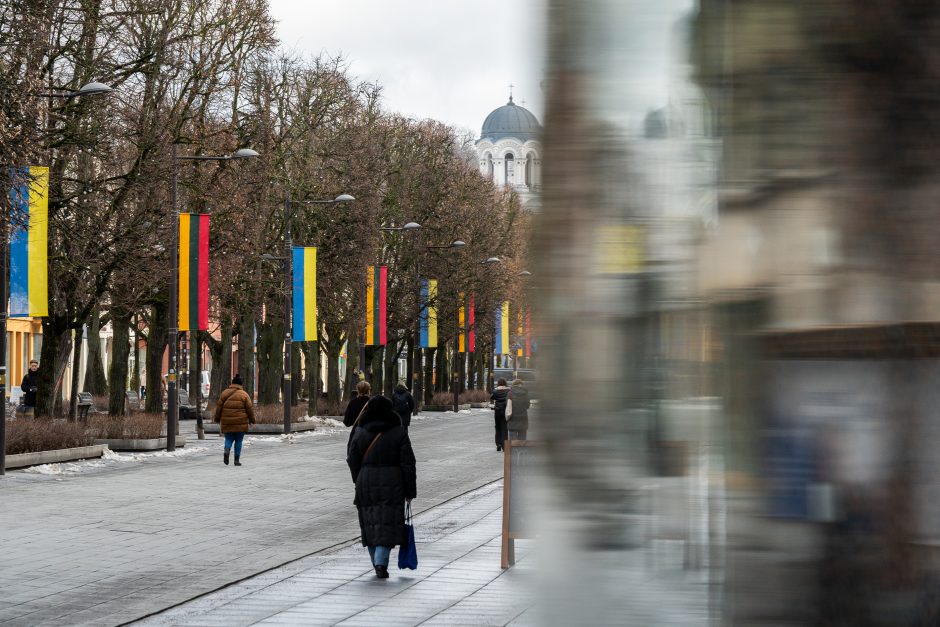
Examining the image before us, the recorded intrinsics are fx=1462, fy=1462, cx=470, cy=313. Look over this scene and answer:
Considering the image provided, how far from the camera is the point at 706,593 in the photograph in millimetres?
1753

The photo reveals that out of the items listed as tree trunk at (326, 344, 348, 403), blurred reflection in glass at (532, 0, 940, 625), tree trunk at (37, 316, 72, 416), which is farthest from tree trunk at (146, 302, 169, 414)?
blurred reflection in glass at (532, 0, 940, 625)

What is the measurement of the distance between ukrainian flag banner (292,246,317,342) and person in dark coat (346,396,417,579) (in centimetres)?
2523

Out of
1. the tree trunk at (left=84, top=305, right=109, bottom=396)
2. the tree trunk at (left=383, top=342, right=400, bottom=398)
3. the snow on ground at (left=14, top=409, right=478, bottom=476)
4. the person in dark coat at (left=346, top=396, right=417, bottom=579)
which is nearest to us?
the person in dark coat at (left=346, top=396, right=417, bottom=579)

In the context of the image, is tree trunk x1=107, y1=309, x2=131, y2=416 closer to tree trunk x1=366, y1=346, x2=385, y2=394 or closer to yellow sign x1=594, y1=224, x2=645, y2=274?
tree trunk x1=366, y1=346, x2=385, y2=394

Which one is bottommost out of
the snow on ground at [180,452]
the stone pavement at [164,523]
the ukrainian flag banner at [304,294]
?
the stone pavement at [164,523]

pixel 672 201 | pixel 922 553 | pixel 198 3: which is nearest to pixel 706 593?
pixel 922 553

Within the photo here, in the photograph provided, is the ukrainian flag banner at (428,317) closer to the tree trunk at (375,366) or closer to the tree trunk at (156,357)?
the tree trunk at (375,366)

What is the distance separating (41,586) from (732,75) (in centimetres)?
1051

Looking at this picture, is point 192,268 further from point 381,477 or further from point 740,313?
point 740,313

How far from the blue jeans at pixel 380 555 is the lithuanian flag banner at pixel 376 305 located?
3369 cm

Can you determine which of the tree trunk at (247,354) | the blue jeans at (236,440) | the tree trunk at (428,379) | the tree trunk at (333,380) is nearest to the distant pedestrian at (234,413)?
the blue jeans at (236,440)

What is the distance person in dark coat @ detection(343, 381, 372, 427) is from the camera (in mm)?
16906

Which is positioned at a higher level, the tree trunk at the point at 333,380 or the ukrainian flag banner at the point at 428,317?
the ukrainian flag banner at the point at 428,317

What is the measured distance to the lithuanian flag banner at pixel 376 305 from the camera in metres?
45.7
